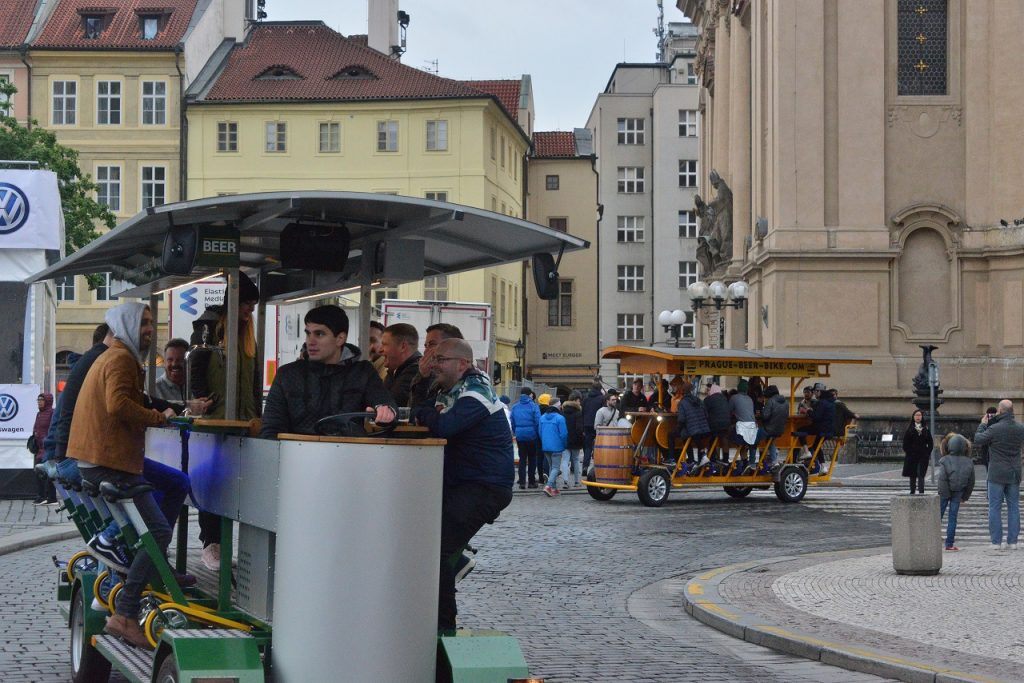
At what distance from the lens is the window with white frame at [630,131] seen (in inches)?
3720

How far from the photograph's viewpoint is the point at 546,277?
859 centimetres

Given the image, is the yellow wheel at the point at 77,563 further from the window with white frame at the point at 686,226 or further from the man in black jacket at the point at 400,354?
the window with white frame at the point at 686,226

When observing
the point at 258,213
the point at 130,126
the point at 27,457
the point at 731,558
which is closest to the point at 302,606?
the point at 258,213

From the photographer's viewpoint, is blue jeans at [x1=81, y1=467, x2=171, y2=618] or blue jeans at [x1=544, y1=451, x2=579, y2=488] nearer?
blue jeans at [x1=81, y1=467, x2=171, y2=618]

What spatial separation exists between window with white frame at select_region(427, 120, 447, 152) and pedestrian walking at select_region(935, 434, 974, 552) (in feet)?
153

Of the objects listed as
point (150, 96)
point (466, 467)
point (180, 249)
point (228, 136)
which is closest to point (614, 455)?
point (466, 467)

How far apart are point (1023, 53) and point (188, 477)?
34.6m

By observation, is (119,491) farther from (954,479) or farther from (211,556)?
(954,479)

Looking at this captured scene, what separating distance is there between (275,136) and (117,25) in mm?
7582

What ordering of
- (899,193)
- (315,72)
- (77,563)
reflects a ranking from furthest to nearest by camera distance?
(315,72), (899,193), (77,563)

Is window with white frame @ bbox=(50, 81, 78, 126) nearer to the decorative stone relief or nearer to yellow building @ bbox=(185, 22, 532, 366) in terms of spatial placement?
yellow building @ bbox=(185, 22, 532, 366)

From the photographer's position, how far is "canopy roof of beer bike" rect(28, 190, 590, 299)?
307 inches

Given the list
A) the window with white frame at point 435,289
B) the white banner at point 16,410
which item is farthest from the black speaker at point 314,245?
the window with white frame at point 435,289

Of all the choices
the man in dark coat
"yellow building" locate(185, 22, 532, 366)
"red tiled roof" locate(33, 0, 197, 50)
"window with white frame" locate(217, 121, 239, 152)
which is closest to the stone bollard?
the man in dark coat
